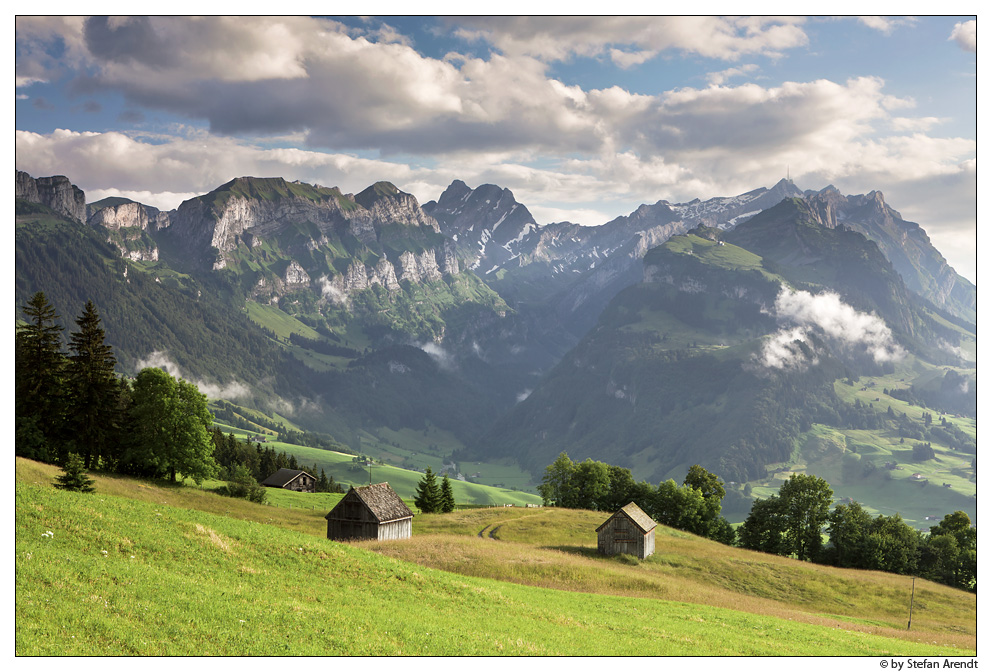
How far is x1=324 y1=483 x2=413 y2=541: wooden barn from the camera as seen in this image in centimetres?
6656

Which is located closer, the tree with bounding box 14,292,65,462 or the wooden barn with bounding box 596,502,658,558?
the tree with bounding box 14,292,65,462

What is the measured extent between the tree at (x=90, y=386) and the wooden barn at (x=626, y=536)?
51.1 meters

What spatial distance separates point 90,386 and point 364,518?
92.2 ft

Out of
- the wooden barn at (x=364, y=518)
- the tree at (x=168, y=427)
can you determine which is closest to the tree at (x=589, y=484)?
the wooden barn at (x=364, y=518)

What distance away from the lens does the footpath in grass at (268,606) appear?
69.8 ft

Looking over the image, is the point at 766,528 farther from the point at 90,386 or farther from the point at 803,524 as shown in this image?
the point at 90,386

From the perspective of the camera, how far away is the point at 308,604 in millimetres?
25797

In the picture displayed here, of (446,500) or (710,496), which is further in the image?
(710,496)

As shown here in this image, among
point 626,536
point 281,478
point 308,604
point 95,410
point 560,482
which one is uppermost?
point 95,410

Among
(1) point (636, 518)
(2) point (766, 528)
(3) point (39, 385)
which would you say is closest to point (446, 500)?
(1) point (636, 518)

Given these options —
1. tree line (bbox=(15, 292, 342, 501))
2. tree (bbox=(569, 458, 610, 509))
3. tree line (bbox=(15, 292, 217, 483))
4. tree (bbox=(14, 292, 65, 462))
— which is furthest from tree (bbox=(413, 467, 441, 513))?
tree (bbox=(14, 292, 65, 462))

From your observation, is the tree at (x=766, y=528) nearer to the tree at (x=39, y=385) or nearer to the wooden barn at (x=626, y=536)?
the wooden barn at (x=626, y=536)

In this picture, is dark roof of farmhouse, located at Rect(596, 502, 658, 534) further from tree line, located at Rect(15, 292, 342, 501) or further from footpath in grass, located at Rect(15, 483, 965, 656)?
tree line, located at Rect(15, 292, 342, 501)
